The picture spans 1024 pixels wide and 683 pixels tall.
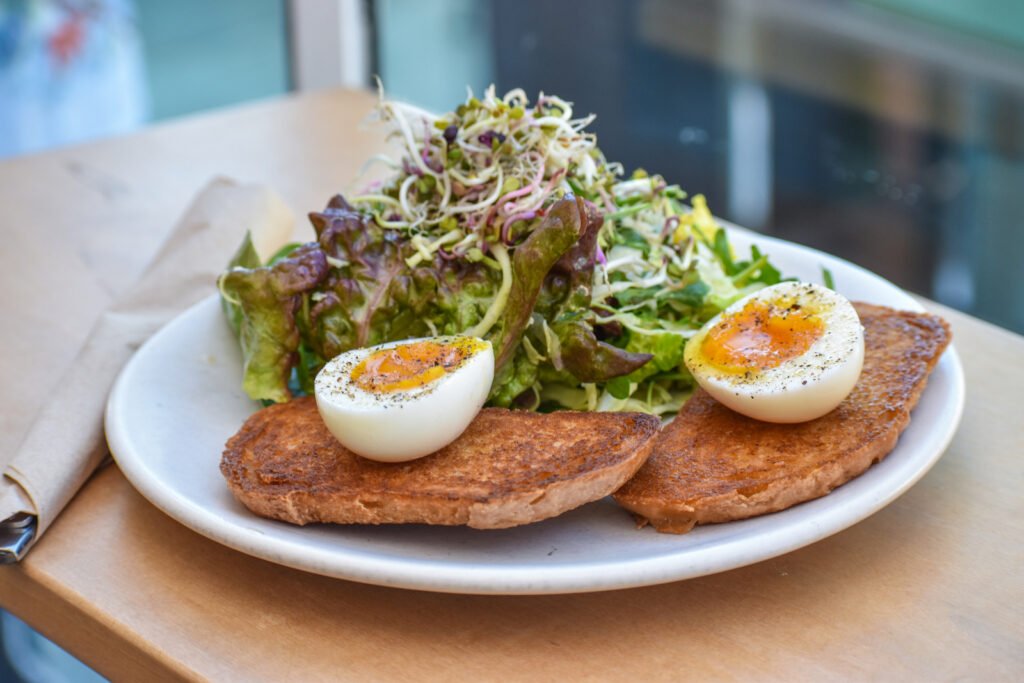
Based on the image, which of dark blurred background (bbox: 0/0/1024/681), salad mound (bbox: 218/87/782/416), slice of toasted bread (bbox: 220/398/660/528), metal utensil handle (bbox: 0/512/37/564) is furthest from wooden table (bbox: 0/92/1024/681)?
dark blurred background (bbox: 0/0/1024/681)

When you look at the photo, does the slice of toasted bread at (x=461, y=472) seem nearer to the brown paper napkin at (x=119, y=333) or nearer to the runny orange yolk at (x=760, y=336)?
the runny orange yolk at (x=760, y=336)


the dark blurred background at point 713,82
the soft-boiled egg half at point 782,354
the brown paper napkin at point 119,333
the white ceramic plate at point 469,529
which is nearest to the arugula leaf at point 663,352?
the soft-boiled egg half at point 782,354

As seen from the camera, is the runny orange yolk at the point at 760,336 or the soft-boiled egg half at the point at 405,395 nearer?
the soft-boiled egg half at the point at 405,395

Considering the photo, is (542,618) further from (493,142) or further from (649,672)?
(493,142)

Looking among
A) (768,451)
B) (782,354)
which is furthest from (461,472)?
(782,354)

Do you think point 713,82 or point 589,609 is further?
point 713,82

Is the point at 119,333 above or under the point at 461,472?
under

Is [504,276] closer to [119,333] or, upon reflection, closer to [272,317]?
[272,317]

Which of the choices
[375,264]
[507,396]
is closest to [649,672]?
[507,396]
